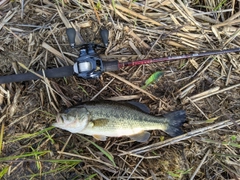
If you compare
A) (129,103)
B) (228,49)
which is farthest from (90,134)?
(228,49)

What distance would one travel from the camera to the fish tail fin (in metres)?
3.60

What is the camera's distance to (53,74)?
352 cm

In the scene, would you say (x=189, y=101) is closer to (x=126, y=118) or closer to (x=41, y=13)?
(x=126, y=118)

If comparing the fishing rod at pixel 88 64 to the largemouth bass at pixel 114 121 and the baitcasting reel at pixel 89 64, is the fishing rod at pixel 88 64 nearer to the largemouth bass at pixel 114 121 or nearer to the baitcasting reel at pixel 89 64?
the baitcasting reel at pixel 89 64

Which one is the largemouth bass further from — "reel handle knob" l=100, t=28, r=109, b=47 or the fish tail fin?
"reel handle knob" l=100, t=28, r=109, b=47

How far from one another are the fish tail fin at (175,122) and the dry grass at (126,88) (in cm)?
11

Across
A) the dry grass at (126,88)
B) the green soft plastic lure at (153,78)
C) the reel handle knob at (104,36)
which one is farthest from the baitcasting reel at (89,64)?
the green soft plastic lure at (153,78)

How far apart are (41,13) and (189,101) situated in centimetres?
237

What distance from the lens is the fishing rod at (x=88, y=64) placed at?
332cm

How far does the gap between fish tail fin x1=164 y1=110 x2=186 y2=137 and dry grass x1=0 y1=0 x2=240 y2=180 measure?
4.2 inches

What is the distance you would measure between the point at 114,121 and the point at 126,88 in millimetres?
594

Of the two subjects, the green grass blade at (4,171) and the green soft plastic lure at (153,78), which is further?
the green soft plastic lure at (153,78)

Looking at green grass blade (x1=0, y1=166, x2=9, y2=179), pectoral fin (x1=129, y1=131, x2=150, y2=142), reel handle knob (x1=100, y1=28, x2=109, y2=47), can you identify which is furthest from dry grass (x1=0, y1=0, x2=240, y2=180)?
reel handle knob (x1=100, y1=28, x2=109, y2=47)

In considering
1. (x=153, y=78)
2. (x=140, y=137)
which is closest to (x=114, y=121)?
(x=140, y=137)
